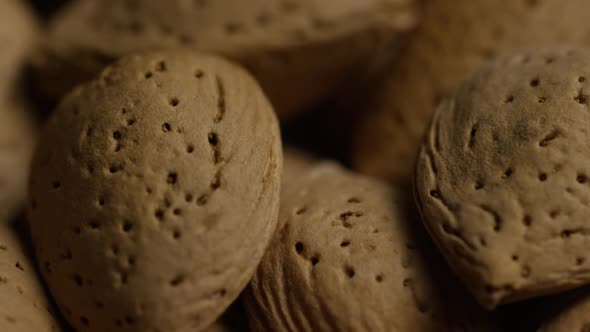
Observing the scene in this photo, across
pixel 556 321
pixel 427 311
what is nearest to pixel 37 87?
pixel 427 311

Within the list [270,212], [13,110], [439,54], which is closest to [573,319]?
[270,212]

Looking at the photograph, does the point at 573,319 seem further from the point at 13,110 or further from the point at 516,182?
the point at 13,110

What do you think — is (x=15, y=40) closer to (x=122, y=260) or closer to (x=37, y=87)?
(x=37, y=87)

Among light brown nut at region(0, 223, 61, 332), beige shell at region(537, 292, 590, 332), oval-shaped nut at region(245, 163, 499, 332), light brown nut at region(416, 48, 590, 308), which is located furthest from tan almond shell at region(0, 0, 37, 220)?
beige shell at region(537, 292, 590, 332)

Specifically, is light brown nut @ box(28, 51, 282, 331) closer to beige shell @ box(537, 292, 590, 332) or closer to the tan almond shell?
the tan almond shell

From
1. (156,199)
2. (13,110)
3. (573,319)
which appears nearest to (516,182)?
(573,319)

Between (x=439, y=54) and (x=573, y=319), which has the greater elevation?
(x=439, y=54)

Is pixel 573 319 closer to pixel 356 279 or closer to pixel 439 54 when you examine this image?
pixel 356 279

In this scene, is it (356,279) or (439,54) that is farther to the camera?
(439,54)
